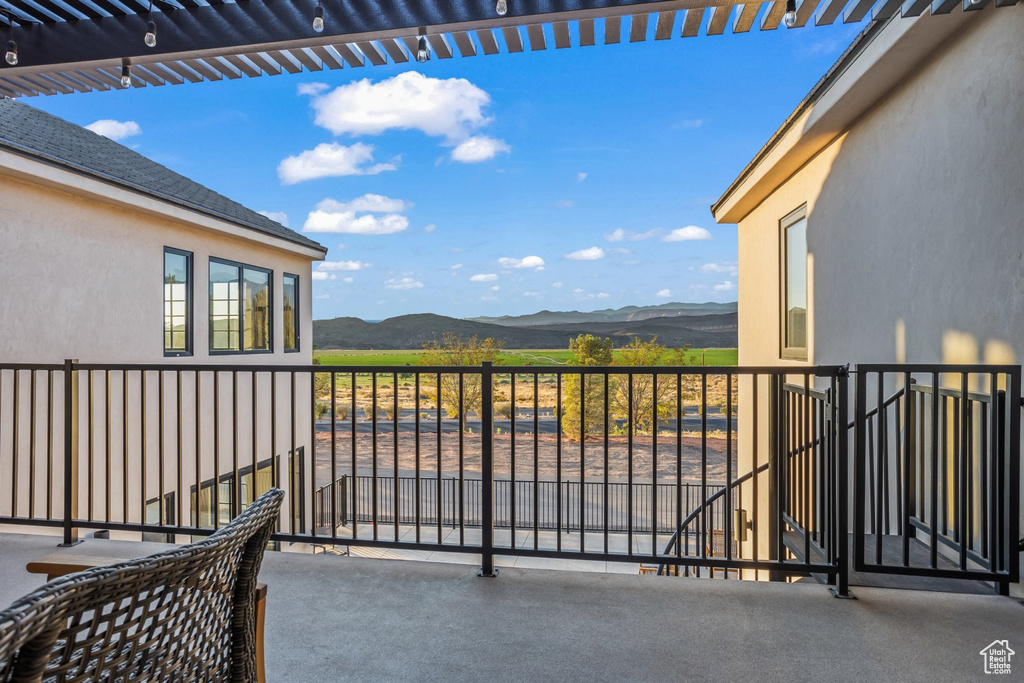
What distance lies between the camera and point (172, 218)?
6383 millimetres

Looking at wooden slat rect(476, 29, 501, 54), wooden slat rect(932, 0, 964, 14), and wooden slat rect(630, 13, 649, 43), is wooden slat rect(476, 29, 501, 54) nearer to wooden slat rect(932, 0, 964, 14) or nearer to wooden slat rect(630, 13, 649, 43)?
wooden slat rect(630, 13, 649, 43)

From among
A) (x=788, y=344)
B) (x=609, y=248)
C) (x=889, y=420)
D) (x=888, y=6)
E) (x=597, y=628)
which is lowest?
(x=597, y=628)

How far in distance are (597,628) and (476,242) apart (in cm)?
3384

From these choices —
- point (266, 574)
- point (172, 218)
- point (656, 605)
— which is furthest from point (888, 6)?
point (172, 218)

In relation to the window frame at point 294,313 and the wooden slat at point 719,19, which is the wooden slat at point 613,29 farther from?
the window frame at point 294,313

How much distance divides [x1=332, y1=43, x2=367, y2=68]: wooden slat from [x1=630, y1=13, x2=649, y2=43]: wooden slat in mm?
1325

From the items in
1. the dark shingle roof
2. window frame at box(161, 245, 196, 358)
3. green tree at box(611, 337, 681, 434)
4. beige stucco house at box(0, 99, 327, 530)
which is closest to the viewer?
beige stucco house at box(0, 99, 327, 530)

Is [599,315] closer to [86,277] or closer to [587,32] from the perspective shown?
[86,277]

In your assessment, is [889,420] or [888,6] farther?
[889,420]

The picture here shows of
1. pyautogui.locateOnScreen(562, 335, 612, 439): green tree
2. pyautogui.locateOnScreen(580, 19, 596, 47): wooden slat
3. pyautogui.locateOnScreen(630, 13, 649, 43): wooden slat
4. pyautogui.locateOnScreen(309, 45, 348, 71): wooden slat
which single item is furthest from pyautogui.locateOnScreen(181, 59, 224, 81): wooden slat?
pyautogui.locateOnScreen(562, 335, 612, 439): green tree

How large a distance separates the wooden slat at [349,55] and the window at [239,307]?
5.29 metres

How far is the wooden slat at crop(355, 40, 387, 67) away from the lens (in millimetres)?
2744

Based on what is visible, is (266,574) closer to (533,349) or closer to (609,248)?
(533,349)

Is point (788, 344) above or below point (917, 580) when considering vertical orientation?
above
